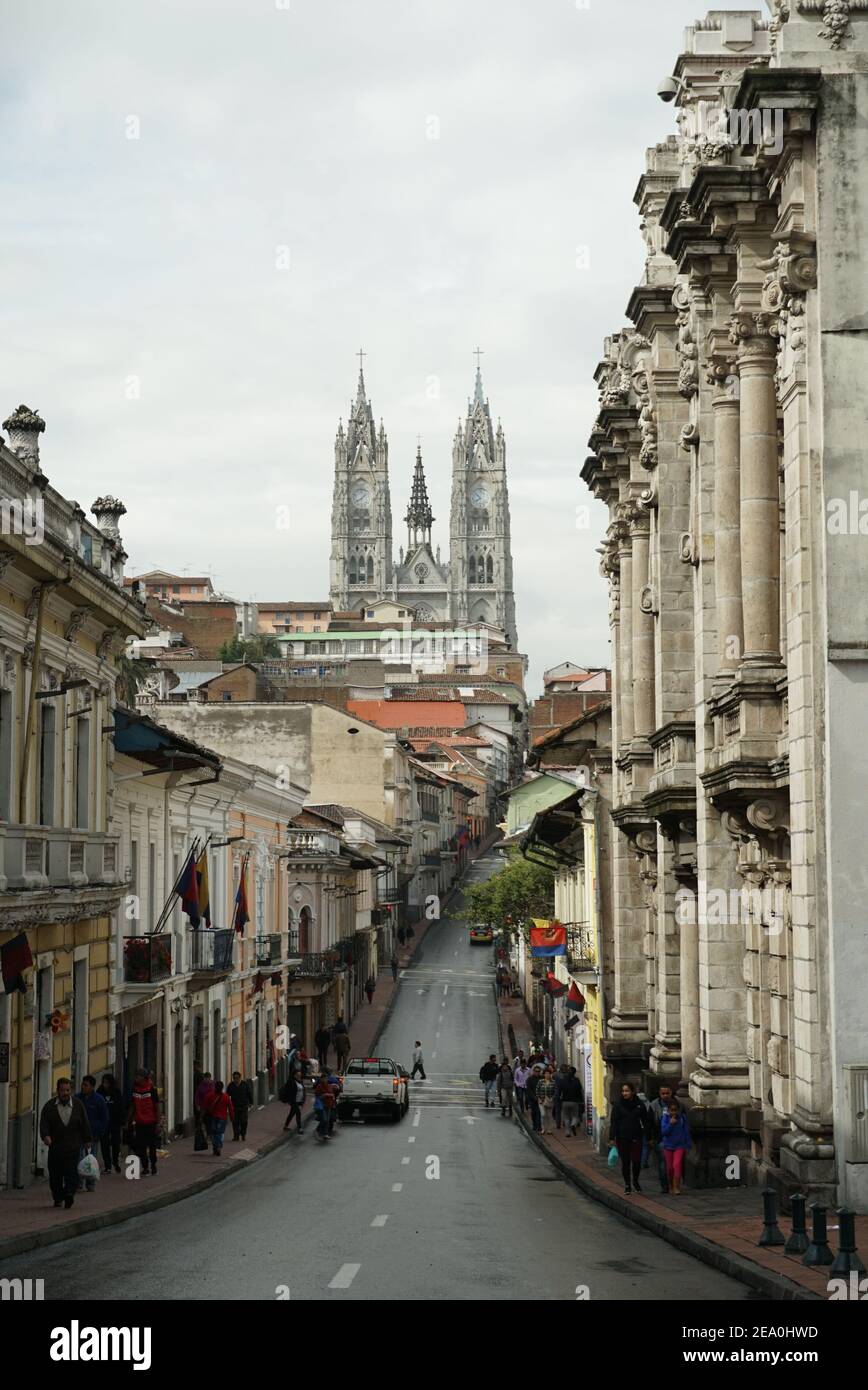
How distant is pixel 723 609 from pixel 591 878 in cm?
1793

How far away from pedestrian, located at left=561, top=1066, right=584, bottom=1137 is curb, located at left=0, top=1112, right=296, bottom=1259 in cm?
1003

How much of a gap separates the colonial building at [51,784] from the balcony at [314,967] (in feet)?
97.6

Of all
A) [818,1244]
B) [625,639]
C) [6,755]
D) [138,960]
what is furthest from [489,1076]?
[818,1244]

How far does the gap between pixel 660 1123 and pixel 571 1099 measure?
53.7 ft

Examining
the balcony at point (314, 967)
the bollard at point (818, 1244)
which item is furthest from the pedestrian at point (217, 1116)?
the balcony at point (314, 967)

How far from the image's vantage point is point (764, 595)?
20500mm

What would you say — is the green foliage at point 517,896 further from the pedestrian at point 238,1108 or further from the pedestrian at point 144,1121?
the pedestrian at point 144,1121

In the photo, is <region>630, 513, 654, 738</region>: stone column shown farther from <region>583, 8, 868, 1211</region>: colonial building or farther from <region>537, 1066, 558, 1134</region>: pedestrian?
<region>537, 1066, 558, 1134</region>: pedestrian

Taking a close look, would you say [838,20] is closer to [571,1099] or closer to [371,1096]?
[571,1099]

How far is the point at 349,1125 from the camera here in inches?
1741

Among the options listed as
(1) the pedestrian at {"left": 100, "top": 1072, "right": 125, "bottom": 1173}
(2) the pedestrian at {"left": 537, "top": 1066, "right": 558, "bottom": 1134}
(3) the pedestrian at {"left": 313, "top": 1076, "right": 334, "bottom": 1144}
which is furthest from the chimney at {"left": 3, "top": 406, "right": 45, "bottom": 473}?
(2) the pedestrian at {"left": 537, "top": 1066, "right": 558, "bottom": 1134}
